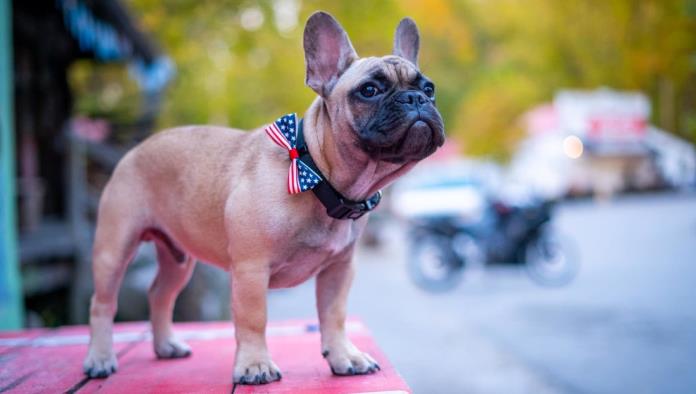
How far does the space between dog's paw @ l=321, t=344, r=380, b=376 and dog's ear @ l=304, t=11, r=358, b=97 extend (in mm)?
1009

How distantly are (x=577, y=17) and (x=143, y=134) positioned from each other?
15.2m

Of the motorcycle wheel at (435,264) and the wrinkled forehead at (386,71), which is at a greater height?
the wrinkled forehead at (386,71)

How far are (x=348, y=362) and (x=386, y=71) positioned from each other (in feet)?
3.68

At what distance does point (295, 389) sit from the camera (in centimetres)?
220

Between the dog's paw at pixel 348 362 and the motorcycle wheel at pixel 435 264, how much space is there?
8.85 metres

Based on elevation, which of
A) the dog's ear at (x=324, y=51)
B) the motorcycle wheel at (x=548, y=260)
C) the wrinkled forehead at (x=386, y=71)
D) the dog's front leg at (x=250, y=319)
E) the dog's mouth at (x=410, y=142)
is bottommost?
the motorcycle wheel at (x=548, y=260)

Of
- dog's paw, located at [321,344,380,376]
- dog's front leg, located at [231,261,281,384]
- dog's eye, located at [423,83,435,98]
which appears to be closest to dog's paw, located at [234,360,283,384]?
dog's front leg, located at [231,261,281,384]

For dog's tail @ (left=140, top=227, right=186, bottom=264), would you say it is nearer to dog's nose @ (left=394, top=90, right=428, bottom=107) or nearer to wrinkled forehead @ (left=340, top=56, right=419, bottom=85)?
wrinkled forehead @ (left=340, top=56, right=419, bottom=85)

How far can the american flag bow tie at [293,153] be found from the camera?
2.17m

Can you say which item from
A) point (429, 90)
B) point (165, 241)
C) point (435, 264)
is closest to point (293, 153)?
point (429, 90)

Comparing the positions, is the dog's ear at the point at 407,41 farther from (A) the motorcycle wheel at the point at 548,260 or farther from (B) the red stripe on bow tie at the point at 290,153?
(A) the motorcycle wheel at the point at 548,260

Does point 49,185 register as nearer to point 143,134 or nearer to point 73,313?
point 143,134

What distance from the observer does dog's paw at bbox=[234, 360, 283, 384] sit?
2.21 m

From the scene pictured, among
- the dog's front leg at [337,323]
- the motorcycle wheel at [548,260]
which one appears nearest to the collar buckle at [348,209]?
the dog's front leg at [337,323]
